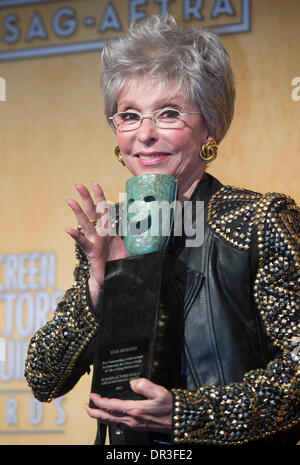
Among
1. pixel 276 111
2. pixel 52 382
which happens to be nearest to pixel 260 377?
pixel 52 382

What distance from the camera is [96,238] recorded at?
1.79 metres

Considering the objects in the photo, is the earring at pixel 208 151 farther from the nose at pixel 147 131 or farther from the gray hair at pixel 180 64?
the nose at pixel 147 131

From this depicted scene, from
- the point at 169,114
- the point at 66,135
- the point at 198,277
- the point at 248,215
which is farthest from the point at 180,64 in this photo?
the point at 66,135

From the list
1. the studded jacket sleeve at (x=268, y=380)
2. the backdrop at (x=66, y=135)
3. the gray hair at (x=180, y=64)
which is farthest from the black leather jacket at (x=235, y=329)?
the backdrop at (x=66, y=135)

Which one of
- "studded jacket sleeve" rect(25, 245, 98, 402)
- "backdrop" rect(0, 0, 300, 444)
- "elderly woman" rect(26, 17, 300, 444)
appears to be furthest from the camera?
"backdrop" rect(0, 0, 300, 444)

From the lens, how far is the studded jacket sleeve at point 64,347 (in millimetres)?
1951

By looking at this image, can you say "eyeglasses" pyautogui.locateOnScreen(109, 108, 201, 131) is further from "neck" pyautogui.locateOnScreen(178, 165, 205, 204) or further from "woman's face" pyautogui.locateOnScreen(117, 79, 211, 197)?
"neck" pyautogui.locateOnScreen(178, 165, 205, 204)

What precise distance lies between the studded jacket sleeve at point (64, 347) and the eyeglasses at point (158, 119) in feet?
1.25

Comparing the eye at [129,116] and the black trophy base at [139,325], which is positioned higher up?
the eye at [129,116]

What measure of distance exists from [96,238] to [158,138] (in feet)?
1.00

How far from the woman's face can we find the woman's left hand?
56 centimetres

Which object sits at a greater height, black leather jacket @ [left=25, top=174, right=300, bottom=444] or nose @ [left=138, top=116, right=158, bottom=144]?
nose @ [left=138, top=116, right=158, bottom=144]

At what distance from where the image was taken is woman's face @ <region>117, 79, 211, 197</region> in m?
1.92

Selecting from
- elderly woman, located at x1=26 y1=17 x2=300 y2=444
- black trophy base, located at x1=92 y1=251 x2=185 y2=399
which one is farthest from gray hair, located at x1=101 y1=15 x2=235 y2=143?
black trophy base, located at x1=92 y1=251 x2=185 y2=399
